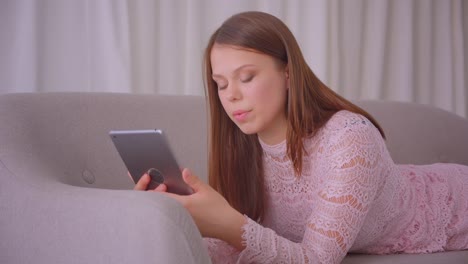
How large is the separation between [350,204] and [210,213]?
30 cm

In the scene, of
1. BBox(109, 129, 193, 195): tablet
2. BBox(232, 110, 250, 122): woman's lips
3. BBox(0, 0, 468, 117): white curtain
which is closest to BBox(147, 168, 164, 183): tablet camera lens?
BBox(109, 129, 193, 195): tablet

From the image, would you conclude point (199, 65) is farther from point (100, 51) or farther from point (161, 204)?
point (161, 204)

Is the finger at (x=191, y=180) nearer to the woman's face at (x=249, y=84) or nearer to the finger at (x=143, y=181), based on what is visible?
the finger at (x=143, y=181)

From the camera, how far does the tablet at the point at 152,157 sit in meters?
1.01

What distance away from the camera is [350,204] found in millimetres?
1141

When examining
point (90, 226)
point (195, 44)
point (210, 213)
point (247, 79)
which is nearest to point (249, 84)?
point (247, 79)

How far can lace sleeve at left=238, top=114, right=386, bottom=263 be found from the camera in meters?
1.10

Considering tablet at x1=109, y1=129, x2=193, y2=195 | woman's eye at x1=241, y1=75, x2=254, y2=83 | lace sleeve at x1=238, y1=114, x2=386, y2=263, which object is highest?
woman's eye at x1=241, y1=75, x2=254, y2=83

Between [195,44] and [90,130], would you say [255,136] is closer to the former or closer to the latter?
[90,130]

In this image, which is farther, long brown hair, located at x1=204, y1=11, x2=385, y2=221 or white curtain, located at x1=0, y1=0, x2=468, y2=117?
white curtain, located at x1=0, y1=0, x2=468, y2=117

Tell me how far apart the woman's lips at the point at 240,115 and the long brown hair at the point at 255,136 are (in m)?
0.11

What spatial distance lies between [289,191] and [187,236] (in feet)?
1.96

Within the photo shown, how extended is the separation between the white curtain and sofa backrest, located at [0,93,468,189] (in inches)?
17.4

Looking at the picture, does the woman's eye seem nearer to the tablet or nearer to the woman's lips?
the woman's lips
